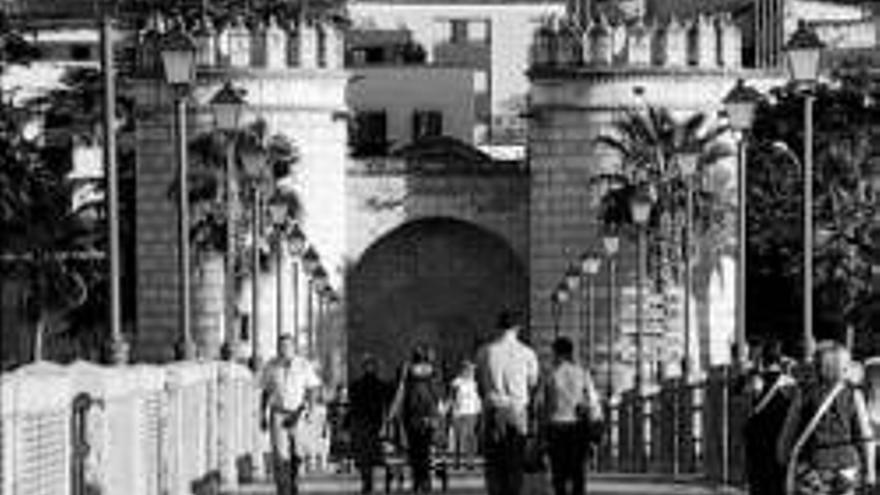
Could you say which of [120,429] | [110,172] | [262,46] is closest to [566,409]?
[110,172]

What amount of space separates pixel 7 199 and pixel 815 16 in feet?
207

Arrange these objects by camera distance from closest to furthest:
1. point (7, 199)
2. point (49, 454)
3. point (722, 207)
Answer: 1. point (49, 454)
2. point (7, 199)
3. point (722, 207)

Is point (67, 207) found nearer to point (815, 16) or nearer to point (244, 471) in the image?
point (815, 16)

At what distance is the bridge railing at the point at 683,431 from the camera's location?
41750 millimetres

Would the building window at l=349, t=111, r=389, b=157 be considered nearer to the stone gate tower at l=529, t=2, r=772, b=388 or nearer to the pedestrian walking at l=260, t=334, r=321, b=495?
the stone gate tower at l=529, t=2, r=772, b=388

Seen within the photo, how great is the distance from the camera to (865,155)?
4033 inches

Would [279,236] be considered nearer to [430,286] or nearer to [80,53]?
[430,286]

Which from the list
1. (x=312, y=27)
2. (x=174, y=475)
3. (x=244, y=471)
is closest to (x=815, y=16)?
(x=312, y=27)

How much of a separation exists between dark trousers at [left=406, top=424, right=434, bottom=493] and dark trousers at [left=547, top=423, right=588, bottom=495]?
3.60 m

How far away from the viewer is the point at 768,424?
3092 centimetres

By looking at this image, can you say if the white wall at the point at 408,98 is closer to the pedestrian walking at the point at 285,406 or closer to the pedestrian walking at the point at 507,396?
the pedestrian walking at the point at 285,406

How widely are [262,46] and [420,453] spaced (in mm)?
58518

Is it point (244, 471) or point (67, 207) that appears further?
point (67, 207)

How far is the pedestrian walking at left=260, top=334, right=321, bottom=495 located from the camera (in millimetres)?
36781
